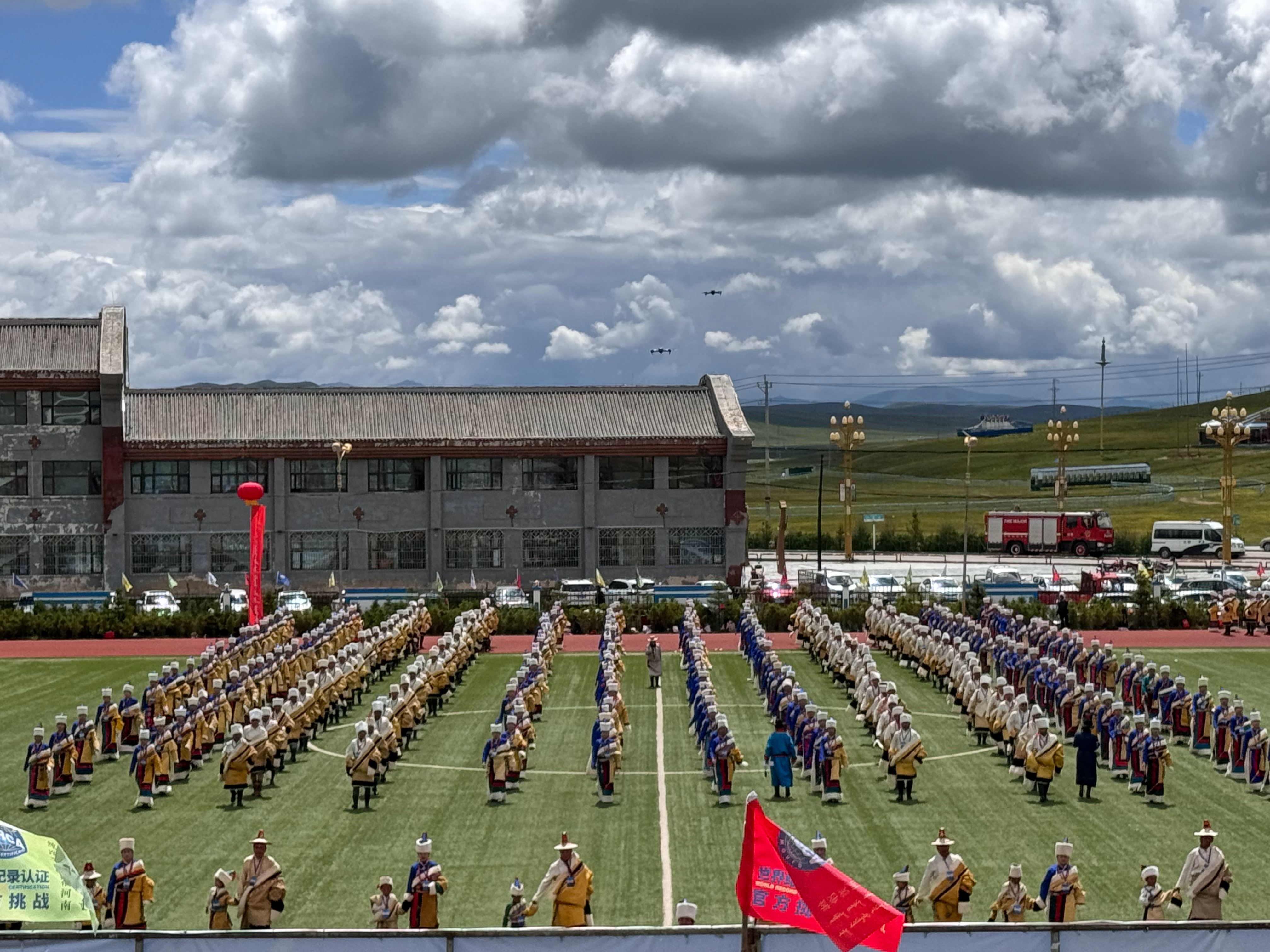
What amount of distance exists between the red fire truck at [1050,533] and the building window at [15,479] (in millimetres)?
45306

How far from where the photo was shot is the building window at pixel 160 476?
60.0 metres

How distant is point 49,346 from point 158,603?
13386 mm

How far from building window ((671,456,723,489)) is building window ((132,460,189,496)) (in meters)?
16.6

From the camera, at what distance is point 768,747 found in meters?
25.0

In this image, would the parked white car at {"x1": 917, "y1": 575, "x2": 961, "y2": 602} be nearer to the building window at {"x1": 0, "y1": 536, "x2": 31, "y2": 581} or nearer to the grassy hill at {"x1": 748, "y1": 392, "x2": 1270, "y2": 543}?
the building window at {"x1": 0, "y1": 536, "x2": 31, "y2": 581}

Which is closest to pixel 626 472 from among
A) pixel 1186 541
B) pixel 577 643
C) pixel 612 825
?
pixel 577 643

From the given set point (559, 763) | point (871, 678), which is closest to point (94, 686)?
point (559, 763)

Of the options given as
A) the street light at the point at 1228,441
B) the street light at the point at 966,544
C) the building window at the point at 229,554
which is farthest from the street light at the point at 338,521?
the street light at the point at 1228,441

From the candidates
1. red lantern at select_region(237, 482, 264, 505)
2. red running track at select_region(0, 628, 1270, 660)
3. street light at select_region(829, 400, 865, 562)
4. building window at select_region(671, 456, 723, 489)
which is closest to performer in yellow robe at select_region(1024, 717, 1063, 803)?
red running track at select_region(0, 628, 1270, 660)

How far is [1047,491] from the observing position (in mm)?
140375

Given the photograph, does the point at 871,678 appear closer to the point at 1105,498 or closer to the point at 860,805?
the point at 860,805

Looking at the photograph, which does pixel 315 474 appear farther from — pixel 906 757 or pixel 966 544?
pixel 906 757

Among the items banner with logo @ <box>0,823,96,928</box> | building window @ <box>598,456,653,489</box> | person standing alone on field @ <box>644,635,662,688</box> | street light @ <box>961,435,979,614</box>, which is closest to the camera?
banner with logo @ <box>0,823,96,928</box>

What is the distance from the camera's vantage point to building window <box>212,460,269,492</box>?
60.2 meters
